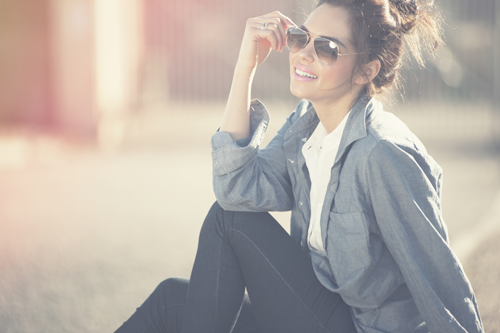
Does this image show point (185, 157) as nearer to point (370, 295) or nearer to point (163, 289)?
point (163, 289)

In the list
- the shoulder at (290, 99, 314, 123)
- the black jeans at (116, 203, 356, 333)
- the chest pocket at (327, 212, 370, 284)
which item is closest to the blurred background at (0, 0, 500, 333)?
the shoulder at (290, 99, 314, 123)

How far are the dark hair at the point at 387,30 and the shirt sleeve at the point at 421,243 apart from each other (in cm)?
46

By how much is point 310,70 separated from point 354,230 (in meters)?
0.64

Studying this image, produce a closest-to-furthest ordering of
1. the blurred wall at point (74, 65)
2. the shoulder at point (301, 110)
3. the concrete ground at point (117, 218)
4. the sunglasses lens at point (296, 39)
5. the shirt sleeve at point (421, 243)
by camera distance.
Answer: the shirt sleeve at point (421, 243) → the sunglasses lens at point (296, 39) → the shoulder at point (301, 110) → the concrete ground at point (117, 218) → the blurred wall at point (74, 65)

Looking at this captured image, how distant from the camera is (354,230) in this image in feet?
5.39

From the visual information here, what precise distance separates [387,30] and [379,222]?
0.72 m

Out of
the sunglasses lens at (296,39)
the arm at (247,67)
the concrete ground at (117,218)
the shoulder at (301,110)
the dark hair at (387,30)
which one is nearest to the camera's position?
the dark hair at (387,30)

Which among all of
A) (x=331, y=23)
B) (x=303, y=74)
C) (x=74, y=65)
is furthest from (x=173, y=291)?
(x=74, y=65)

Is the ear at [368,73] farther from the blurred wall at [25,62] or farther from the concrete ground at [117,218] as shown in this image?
the blurred wall at [25,62]

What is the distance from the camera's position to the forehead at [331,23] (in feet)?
6.14

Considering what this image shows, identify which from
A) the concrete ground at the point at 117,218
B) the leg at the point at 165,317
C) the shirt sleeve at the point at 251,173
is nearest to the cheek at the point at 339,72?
the shirt sleeve at the point at 251,173

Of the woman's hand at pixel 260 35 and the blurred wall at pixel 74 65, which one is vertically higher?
the woman's hand at pixel 260 35

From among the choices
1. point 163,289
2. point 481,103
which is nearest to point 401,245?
point 163,289

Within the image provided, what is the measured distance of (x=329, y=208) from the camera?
1.74 m
